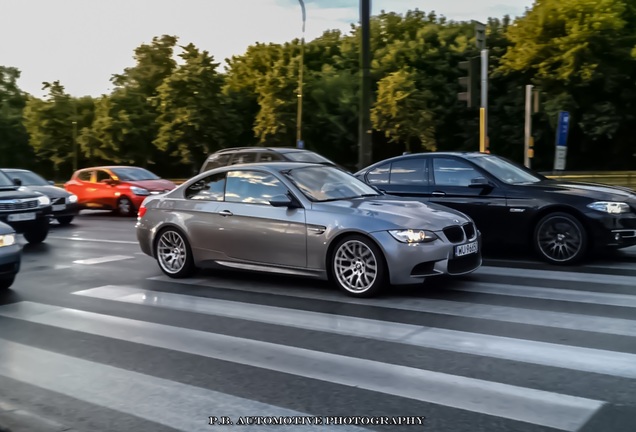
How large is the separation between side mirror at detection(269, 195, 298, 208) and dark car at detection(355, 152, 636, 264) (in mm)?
3101

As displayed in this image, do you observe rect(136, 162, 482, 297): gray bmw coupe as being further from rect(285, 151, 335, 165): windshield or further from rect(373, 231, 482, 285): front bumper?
rect(285, 151, 335, 165): windshield

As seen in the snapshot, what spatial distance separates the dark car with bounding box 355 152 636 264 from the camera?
9.09m

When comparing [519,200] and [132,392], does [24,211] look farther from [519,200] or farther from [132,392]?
[132,392]

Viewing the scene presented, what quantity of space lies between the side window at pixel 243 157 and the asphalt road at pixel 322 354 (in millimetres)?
9592

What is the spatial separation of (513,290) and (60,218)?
12.9 meters

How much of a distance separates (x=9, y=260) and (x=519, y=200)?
631 cm

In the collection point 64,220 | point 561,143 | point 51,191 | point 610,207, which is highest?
point 561,143

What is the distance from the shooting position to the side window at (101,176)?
71.3 ft

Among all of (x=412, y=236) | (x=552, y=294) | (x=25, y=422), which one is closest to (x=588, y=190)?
(x=552, y=294)

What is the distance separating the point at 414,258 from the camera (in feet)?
23.8

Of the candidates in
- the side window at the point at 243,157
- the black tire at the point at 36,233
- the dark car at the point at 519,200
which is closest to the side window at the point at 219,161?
the side window at the point at 243,157

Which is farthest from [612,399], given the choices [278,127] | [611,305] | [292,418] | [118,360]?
[278,127]

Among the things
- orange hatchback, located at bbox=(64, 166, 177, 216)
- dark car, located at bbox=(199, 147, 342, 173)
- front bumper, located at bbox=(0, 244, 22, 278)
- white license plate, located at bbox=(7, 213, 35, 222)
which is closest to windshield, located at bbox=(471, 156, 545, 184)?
front bumper, located at bbox=(0, 244, 22, 278)

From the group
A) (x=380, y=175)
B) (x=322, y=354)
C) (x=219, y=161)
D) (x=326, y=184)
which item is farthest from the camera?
(x=219, y=161)
